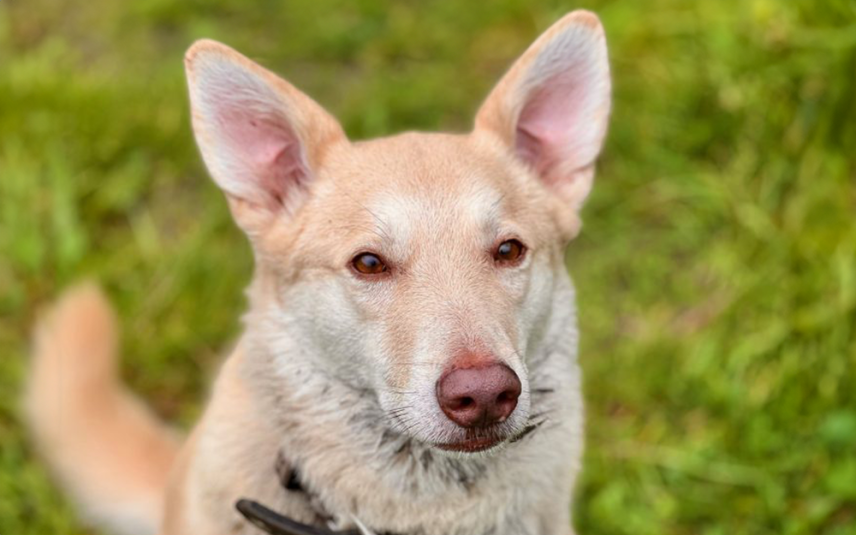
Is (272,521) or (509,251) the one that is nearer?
(272,521)

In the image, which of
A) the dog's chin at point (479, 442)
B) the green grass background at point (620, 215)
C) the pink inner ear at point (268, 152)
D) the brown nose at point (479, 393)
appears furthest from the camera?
the green grass background at point (620, 215)

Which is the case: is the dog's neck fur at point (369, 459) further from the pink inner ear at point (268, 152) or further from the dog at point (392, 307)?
the pink inner ear at point (268, 152)

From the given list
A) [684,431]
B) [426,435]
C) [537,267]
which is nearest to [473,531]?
[426,435]

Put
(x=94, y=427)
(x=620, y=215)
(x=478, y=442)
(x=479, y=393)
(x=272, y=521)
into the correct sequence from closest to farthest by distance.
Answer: (x=479, y=393)
(x=478, y=442)
(x=272, y=521)
(x=94, y=427)
(x=620, y=215)

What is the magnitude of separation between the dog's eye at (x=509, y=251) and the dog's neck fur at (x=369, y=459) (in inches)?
11.0

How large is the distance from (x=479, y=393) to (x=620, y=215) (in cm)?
275

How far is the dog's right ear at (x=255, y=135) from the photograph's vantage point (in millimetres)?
2973

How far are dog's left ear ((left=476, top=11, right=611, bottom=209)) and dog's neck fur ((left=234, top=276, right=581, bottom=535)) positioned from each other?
60 centimetres

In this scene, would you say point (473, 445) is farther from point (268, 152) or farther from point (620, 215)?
point (620, 215)

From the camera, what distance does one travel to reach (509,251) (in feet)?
9.98

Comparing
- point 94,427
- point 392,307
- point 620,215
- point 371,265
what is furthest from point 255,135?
point 620,215

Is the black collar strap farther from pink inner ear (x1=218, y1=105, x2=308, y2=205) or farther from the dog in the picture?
pink inner ear (x1=218, y1=105, x2=308, y2=205)

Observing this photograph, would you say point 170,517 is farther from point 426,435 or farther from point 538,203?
point 538,203

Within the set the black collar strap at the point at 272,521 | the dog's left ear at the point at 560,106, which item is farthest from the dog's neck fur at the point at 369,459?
the dog's left ear at the point at 560,106
